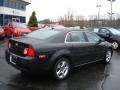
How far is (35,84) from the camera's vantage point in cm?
561

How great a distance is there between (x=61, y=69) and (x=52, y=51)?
27.9 inches

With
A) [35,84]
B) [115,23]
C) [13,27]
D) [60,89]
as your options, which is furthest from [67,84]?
[115,23]

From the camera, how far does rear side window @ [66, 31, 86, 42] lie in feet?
21.2

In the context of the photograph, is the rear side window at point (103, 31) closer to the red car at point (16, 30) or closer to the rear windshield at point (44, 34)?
the red car at point (16, 30)

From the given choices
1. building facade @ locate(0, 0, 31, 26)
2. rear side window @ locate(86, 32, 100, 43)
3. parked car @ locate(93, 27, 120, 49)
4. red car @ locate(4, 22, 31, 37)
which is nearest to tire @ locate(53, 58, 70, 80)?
rear side window @ locate(86, 32, 100, 43)

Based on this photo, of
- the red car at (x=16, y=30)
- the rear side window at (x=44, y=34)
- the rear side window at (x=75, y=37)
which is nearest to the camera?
the rear side window at (x=44, y=34)

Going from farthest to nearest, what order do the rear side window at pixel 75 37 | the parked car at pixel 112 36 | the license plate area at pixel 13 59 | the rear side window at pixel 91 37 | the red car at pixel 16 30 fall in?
the red car at pixel 16 30 < the parked car at pixel 112 36 < the rear side window at pixel 91 37 < the rear side window at pixel 75 37 < the license plate area at pixel 13 59

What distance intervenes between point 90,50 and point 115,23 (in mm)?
32884

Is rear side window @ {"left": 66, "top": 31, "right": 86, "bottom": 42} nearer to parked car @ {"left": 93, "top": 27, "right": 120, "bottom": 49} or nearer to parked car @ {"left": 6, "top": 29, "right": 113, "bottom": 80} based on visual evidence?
parked car @ {"left": 6, "top": 29, "right": 113, "bottom": 80}

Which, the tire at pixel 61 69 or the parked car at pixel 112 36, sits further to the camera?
the parked car at pixel 112 36

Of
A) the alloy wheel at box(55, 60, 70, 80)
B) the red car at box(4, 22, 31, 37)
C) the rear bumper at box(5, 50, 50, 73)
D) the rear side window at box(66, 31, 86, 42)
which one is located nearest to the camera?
the rear bumper at box(5, 50, 50, 73)

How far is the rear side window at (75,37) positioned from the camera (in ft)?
21.2

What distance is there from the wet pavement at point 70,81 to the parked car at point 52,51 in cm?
36

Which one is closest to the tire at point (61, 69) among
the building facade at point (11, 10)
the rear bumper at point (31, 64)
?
the rear bumper at point (31, 64)
